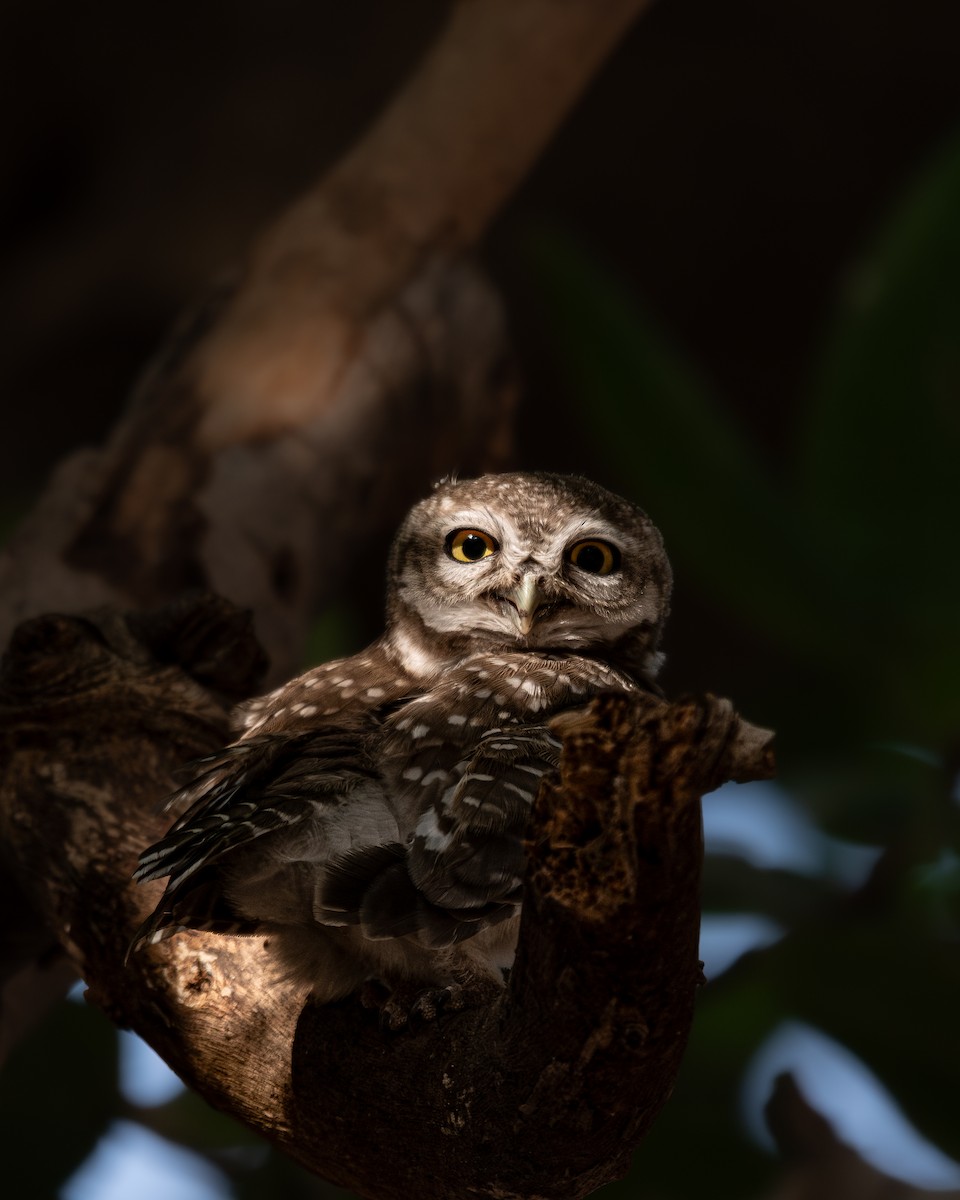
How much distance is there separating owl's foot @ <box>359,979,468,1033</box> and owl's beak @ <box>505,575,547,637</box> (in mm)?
758

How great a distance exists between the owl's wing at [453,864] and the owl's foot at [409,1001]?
112 mm

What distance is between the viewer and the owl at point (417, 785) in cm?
166

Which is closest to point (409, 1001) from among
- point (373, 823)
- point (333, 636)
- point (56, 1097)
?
point (373, 823)

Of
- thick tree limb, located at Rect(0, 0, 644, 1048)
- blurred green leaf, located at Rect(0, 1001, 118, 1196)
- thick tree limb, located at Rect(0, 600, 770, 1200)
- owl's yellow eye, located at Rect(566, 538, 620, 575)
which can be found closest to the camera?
thick tree limb, located at Rect(0, 600, 770, 1200)

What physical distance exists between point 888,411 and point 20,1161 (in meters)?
3.16

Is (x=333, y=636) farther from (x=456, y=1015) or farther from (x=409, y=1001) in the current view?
(x=456, y=1015)

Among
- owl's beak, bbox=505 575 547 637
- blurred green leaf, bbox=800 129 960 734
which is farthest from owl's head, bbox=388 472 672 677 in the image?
blurred green leaf, bbox=800 129 960 734

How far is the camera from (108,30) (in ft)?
18.4

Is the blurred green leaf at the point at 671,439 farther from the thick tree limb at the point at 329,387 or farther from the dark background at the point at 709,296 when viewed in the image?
the thick tree limb at the point at 329,387

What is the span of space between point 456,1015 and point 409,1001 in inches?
4.7

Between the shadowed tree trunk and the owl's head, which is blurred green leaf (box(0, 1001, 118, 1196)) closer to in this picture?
the shadowed tree trunk

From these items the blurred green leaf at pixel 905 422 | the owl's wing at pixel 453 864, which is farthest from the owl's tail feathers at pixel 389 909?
the blurred green leaf at pixel 905 422

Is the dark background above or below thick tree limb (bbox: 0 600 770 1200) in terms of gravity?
above

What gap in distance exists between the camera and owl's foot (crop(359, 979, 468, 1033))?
169cm
